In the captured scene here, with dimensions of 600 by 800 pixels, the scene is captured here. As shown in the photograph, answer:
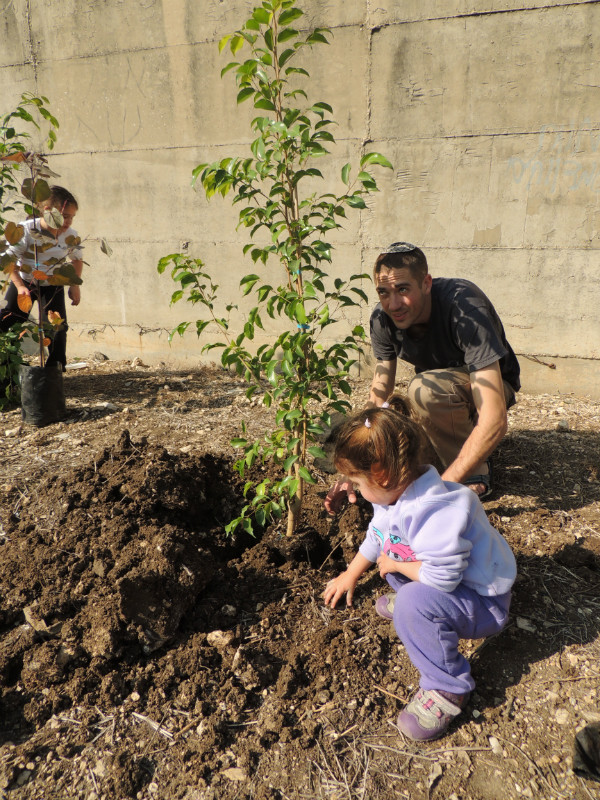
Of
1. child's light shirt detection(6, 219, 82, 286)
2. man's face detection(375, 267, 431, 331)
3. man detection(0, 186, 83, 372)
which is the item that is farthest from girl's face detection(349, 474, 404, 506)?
child's light shirt detection(6, 219, 82, 286)

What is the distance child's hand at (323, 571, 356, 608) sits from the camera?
2170mm

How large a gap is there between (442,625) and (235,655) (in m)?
0.74

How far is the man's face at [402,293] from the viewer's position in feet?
8.17

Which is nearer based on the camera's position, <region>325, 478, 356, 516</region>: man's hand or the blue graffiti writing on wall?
<region>325, 478, 356, 516</region>: man's hand

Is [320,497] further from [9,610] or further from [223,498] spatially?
[9,610]

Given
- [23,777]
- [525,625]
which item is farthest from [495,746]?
[23,777]

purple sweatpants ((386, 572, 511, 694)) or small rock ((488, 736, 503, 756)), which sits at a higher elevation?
purple sweatpants ((386, 572, 511, 694))

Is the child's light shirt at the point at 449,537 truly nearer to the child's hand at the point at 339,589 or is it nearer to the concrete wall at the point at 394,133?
the child's hand at the point at 339,589

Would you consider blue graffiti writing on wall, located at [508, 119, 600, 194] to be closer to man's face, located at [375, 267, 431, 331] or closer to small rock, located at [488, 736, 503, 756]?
man's face, located at [375, 267, 431, 331]

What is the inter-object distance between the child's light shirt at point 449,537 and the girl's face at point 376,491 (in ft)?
0.09

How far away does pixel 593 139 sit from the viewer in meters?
3.97

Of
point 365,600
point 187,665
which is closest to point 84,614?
point 187,665

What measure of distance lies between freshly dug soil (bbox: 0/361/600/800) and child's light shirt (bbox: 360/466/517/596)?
44 centimetres

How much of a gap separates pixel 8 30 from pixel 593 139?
16.6 ft
